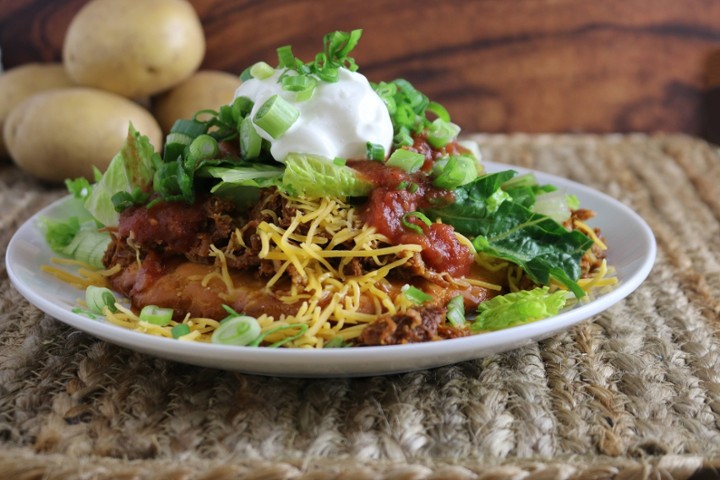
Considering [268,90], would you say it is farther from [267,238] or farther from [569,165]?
[569,165]

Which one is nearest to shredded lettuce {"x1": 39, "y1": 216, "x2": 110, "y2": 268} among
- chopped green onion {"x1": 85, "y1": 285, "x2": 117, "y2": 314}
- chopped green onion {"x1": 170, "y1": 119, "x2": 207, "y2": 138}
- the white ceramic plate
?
the white ceramic plate

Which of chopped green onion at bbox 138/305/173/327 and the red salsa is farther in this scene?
the red salsa

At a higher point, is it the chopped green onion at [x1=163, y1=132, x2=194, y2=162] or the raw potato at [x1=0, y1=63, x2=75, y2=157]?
the chopped green onion at [x1=163, y1=132, x2=194, y2=162]

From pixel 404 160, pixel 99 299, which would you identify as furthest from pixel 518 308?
pixel 99 299

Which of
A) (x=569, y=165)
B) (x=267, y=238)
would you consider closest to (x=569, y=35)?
(x=569, y=165)

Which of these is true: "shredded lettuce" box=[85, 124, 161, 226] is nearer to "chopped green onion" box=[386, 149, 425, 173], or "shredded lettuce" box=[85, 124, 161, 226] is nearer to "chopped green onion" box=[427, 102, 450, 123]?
"chopped green onion" box=[386, 149, 425, 173]

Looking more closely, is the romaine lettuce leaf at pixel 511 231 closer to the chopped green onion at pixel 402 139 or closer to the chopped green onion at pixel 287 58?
the chopped green onion at pixel 402 139
